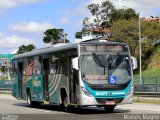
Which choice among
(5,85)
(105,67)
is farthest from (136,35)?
(105,67)

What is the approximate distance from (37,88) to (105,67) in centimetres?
646

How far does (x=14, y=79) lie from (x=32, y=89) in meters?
3.99

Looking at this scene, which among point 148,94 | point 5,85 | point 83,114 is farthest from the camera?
point 5,85

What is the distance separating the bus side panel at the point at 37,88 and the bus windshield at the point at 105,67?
17.3ft

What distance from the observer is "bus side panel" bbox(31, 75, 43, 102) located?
81.1ft

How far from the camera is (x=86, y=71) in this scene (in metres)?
19.8

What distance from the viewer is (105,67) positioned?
1991 cm

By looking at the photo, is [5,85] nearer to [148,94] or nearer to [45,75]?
[148,94]

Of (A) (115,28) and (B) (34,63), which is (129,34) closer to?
(A) (115,28)

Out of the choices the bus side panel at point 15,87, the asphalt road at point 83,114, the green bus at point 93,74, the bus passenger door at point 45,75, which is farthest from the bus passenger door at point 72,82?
the bus side panel at point 15,87

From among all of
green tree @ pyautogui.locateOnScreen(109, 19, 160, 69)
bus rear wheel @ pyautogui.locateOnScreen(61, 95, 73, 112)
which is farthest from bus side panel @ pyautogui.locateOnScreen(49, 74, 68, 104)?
green tree @ pyautogui.locateOnScreen(109, 19, 160, 69)

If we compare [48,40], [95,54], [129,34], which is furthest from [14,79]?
[48,40]

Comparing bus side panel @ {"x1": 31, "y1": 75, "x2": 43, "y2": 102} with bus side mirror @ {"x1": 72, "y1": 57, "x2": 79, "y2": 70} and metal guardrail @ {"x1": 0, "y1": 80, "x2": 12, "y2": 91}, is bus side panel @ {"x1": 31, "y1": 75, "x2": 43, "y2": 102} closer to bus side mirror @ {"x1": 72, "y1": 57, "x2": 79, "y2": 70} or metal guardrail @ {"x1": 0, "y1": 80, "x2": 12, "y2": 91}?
bus side mirror @ {"x1": 72, "y1": 57, "x2": 79, "y2": 70}

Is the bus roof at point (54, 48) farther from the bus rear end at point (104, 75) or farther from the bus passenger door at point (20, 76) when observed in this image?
the bus passenger door at point (20, 76)
